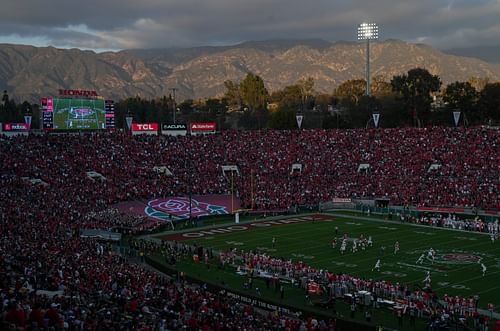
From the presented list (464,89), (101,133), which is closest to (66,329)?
(101,133)

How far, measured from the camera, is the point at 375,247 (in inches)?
1523

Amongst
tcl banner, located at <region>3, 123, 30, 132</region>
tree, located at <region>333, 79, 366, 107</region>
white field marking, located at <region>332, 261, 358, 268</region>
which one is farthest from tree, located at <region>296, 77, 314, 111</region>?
white field marking, located at <region>332, 261, 358, 268</region>

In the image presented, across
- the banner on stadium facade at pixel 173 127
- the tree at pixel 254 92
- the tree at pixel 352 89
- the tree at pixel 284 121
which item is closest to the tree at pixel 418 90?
the tree at pixel 284 121

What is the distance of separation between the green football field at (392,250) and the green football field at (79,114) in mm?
23906

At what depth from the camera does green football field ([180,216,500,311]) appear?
99.0 ft

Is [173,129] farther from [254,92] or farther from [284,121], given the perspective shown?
[254,92]

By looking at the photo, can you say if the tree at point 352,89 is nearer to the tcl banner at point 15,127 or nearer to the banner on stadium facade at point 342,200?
the banner on stadium facade at point 342,200

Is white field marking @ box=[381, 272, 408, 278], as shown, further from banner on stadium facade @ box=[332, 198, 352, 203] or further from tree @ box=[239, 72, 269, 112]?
tree @ box=[239, 72, 269, 112]

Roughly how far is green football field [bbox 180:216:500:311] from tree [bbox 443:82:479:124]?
37.6m

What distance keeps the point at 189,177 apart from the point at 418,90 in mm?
39937

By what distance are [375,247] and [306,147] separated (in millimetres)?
30872

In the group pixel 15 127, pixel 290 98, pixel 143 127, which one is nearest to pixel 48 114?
pixel 15 127

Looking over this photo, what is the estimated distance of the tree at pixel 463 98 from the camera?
262 ft

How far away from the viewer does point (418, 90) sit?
84.4 meters
